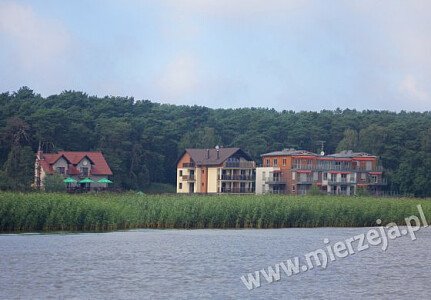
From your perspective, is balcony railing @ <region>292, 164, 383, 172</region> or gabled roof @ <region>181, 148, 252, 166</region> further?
balcony railing @ <region>292, 164, 383, 172</region>

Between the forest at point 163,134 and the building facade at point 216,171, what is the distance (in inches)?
135

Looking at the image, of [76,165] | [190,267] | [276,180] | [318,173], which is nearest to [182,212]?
[190,267]

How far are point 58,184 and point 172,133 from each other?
30.9 meters

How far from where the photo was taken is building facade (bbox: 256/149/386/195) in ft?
302

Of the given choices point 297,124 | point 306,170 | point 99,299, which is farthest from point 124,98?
point 99,299

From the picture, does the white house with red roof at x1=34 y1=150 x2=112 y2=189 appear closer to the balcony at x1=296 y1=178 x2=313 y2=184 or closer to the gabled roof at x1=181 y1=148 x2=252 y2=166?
the gabled roof at x1=181 y1=148 x2=252 y2=166

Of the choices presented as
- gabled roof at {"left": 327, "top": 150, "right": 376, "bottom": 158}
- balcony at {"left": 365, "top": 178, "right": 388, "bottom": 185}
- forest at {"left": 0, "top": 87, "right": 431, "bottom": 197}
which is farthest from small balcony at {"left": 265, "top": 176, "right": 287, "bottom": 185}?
forest at {"left": 0, "top": 87, "right": 431, "bottom": 197}

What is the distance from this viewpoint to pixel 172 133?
101062 millimetres

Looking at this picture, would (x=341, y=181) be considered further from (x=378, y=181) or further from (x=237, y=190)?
(x=237, y=190)

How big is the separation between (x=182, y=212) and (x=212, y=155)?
49.4 metres

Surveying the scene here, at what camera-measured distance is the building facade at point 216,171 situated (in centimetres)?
9188

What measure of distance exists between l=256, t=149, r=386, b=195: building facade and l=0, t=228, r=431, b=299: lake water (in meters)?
48.4

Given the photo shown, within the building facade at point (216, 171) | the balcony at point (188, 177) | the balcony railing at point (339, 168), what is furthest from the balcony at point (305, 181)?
the balcony at point (188, 177)

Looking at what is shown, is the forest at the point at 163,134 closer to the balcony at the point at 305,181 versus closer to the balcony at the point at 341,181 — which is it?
the balcony at the point at 341,181
